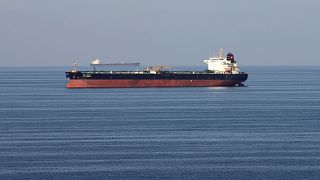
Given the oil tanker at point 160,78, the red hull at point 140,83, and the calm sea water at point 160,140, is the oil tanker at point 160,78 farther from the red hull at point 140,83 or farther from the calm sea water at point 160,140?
the calm sea water at point 160,140

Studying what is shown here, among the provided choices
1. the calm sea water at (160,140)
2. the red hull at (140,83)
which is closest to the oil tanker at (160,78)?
the red hull at (140,83)

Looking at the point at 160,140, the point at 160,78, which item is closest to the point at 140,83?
the point at 160,78

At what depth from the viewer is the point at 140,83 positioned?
162 metres

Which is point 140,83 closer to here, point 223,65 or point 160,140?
point 223,65

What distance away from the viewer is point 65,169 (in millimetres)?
55312

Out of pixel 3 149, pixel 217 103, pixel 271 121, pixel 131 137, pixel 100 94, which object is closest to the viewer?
pixel 3 149

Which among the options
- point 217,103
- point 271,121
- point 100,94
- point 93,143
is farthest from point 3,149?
point 100,94

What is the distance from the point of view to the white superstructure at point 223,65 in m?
164

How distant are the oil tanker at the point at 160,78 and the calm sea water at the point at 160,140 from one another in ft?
117

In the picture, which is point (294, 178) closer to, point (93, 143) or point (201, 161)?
point (201, 161)

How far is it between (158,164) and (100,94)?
290 feet

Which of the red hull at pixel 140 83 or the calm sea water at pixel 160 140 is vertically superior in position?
the red hull at pixel 140 83

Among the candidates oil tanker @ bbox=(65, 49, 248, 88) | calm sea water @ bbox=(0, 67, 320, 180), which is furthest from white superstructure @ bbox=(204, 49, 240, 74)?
calm sea water @ bbox=(0, 67, 320, 180)

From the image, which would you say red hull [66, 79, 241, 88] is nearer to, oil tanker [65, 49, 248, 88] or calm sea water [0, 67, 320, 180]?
oil tanker [65, 49, 248, 88]
